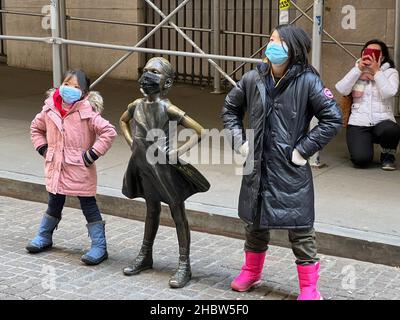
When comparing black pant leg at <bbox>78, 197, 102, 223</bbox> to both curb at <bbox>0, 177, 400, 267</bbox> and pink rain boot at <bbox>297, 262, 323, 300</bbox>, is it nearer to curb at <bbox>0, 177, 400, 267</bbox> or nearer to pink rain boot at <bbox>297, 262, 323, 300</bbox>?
curb at <bbox>0, 177, 400, 267</bbox>

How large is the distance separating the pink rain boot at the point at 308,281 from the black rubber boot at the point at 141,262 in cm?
118

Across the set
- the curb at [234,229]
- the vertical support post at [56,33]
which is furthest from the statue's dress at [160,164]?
the vertical support post at [56,33]

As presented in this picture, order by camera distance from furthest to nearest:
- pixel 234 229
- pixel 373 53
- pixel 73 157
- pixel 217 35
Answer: pixel 217 35, pixel 373 53, pixel 234 229, pixel 73 157

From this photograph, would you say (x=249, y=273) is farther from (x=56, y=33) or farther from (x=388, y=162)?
(x=56, y=33)

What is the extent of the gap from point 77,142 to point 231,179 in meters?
2.11

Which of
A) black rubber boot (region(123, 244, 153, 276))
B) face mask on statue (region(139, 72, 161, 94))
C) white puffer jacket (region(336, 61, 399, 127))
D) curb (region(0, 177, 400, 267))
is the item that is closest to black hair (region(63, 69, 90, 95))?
face mask on statue (region(139, 72, 161, 94))

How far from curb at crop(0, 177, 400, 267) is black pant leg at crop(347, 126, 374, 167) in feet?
5.97

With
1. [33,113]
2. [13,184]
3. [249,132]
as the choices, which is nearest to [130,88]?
[33,113]

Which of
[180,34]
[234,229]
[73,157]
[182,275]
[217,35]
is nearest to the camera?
[182,275]

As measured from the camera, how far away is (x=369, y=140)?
755 cm

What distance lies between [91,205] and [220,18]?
21.3ft

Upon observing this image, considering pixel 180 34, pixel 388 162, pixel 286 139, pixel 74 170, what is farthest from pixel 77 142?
pixel 180 34

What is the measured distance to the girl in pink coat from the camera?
18.0ft
